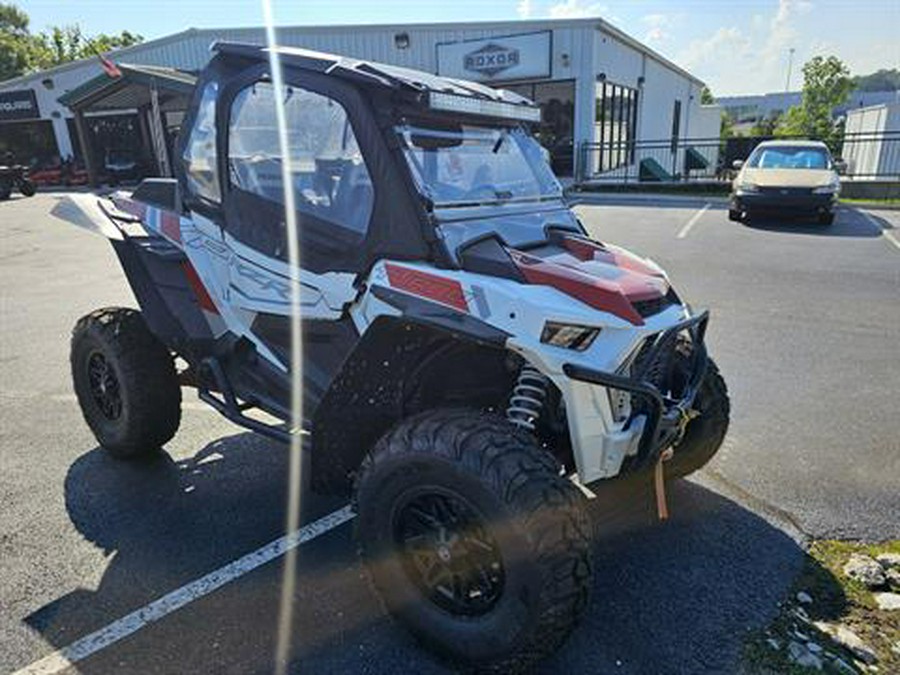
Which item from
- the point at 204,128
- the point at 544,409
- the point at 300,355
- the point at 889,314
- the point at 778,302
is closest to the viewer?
the point at 544,409

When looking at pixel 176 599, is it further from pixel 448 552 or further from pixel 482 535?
pixel 482 535

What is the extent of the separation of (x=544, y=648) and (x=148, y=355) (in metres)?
2.89

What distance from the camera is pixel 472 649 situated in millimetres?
2426

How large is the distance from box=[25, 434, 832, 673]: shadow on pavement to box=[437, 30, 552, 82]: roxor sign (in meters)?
20.0

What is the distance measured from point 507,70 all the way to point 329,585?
21.5 m

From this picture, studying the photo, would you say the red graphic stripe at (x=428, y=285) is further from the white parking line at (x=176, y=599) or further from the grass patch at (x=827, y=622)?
the grass patch at (x=827, y=622)

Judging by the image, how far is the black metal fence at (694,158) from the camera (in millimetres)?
20087

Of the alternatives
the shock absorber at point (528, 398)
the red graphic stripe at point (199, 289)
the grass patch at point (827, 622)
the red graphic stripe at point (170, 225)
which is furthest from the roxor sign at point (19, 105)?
the grass patch at point (827, 622)

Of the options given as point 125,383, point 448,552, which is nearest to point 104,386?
point 125,383

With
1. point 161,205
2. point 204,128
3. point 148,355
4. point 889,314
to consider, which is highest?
point 204,128

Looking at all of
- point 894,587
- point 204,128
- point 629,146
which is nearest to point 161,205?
point 204,128

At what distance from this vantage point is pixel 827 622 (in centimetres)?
274

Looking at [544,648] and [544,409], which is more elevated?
[544,409]

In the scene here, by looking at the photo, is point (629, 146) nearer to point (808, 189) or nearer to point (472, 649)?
point (808, 189)
